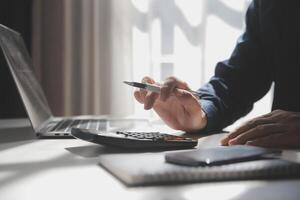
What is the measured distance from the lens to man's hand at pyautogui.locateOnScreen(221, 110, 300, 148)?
2.14 feet

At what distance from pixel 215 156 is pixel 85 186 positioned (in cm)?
15

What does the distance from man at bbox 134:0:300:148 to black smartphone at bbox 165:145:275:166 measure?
0.31 metres

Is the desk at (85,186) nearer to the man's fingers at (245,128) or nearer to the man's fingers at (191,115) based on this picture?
A: the man's fingers at (245,128)

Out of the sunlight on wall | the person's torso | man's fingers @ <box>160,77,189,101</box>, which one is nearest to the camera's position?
man's fingers @ <box>160,77,189,101</box>

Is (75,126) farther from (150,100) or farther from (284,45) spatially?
(284,45)

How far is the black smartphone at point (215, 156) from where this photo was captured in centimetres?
46

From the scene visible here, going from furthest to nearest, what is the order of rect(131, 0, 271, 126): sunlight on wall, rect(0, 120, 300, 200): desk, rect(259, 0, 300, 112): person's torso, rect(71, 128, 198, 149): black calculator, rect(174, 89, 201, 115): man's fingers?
rect(131, 0, 271, 126): sunlight on wall → rect(259, 0, 300, 112): person's torso → rect(174, 89, 201, 115): man's fingers → rect(71, 128, 198, 149): black calculator → rect(0, 120, 300, 200): desk

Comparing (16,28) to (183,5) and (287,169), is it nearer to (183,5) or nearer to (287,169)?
(183,5)

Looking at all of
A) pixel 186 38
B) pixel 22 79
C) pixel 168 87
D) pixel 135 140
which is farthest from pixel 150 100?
pixel 186 38

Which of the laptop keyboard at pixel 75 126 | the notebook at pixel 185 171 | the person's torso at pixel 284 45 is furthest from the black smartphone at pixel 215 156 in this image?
the person's torso at pixel 284 45

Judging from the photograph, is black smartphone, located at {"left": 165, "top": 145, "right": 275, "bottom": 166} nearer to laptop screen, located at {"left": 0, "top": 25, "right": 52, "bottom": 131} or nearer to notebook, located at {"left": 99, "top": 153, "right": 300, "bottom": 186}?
notebook, located at {"left": 99, "top": 153, "right": 300, "bottom": 186}

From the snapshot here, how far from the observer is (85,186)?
1.38ft

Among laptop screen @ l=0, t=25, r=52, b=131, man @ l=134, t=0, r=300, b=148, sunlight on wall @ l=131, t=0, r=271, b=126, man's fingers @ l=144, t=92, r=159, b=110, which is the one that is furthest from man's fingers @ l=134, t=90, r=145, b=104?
sunlight on wall @ l=131, t=0, r=271, b=126

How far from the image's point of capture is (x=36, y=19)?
1934 millimetres
